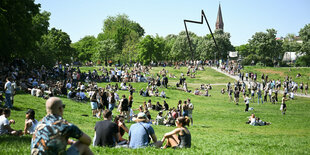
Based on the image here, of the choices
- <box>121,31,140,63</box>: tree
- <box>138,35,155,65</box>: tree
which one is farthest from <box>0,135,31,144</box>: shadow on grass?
<box>121,31,140,63</box>: tree

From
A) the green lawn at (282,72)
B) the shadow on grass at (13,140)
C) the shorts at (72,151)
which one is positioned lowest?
the shadow on grass at (13,140)

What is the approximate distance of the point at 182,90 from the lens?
44.1 m

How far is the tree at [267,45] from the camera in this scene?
91.2 meters

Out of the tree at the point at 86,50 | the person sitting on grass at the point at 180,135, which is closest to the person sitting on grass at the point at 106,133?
the person sitting on grass at the point at 180,135

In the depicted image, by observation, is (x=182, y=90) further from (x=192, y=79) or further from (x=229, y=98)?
(x=192, y=79)

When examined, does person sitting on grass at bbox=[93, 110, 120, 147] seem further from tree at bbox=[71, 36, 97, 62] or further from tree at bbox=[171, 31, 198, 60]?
tree at bbox=[71, 36, 97, 62]

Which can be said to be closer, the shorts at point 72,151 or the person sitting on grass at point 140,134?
the shorts at point 72,151

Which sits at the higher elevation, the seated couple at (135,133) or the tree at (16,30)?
the tree at (16,30)

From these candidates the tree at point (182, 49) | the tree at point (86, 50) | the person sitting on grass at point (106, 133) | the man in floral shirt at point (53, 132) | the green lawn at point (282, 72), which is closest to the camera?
the man in floral shirt at point (53, 132)

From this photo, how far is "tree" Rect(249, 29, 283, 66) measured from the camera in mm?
91250

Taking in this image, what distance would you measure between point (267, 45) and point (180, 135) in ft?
299

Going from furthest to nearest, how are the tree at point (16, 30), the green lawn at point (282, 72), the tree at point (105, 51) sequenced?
the tree at point (105, 51) → the green lawn at point (282, 72) → the tree at point (16, 30)

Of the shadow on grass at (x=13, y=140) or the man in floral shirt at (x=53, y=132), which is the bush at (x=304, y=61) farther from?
the man in floral shirt at (x=53, y=132)

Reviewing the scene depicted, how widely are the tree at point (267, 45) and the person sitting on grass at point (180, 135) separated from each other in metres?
90.8
